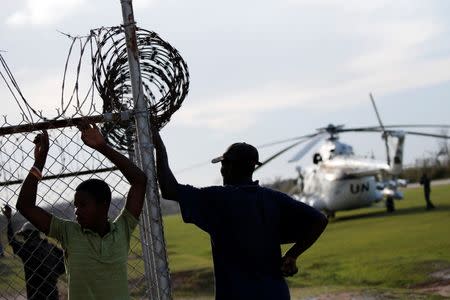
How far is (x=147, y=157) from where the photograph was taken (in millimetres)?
4402

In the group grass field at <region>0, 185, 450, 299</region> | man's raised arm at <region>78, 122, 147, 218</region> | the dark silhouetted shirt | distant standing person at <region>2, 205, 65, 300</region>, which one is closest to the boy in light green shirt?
man's raised arm at <region>78, 122, 147, 218</region>

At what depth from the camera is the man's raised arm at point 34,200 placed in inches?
153

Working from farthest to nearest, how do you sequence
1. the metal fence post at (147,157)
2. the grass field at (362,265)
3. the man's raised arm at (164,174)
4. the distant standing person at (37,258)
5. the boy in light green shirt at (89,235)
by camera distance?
the grass field at (362,265), the distant standing person at (37,258), the metal fence post at (147,157), the man's raised arm at (164,174), the boy in light green shirt at (89,235)

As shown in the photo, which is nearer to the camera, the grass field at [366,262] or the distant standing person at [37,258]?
the distant standing person at [37,258]

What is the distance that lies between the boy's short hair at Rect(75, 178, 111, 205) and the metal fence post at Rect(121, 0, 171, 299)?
1.61 feet

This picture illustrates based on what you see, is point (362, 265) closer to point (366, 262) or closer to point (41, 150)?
point (366, 262)

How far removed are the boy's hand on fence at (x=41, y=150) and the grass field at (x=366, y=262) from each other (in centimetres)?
790

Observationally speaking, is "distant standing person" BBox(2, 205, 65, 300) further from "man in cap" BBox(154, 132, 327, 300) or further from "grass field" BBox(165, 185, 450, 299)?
"grass field" BBox(165, 185, 450, 299)

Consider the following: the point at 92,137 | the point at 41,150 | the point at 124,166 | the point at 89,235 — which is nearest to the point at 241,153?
the point at 124,166

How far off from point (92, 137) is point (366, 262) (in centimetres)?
1242

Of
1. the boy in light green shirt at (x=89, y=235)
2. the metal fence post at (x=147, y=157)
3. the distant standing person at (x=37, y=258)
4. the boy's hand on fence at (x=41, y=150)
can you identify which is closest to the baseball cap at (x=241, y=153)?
the metal fence post at (x=147, y=157)

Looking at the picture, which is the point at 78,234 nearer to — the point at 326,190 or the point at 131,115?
the point at 131,115

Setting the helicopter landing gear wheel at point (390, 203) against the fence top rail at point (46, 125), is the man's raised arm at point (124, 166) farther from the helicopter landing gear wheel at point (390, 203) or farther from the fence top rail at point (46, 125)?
the helicopter landing gear wheel at point (390, 203)

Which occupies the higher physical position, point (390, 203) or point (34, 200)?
point (34, 200)
